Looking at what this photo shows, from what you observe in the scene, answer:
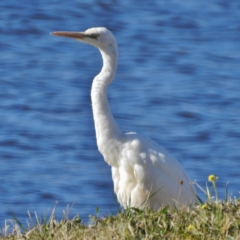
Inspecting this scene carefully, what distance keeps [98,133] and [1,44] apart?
6769 mm

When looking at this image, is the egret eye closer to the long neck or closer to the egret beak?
the egret beak

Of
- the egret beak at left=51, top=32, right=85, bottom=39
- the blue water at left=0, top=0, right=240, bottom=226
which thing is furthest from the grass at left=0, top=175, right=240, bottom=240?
the blue water at left=0, top=0, right=240, bottom=226

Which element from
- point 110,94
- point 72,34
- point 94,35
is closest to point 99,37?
point 94,35

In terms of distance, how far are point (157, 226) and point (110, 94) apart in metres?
7.01

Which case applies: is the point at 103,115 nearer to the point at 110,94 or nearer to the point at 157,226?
the point at 157,226

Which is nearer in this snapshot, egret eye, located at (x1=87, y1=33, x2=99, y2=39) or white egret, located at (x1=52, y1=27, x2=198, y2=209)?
white egret, located at (x1=52, y1=27, x2=198, y2=209)

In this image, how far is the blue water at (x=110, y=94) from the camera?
29.6 ft

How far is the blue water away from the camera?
901 cm

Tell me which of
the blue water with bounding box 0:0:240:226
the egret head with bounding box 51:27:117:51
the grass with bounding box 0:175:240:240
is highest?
the egret head with bounding box 51:27:117:51

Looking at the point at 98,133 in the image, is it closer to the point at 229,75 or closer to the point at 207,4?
the point at 229,75

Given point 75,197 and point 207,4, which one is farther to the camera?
point 207,4

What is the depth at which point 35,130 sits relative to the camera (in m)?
9.99

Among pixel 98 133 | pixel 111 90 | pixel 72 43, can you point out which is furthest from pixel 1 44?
pixel 98 133

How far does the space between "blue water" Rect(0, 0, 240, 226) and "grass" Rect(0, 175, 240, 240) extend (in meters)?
3.65
